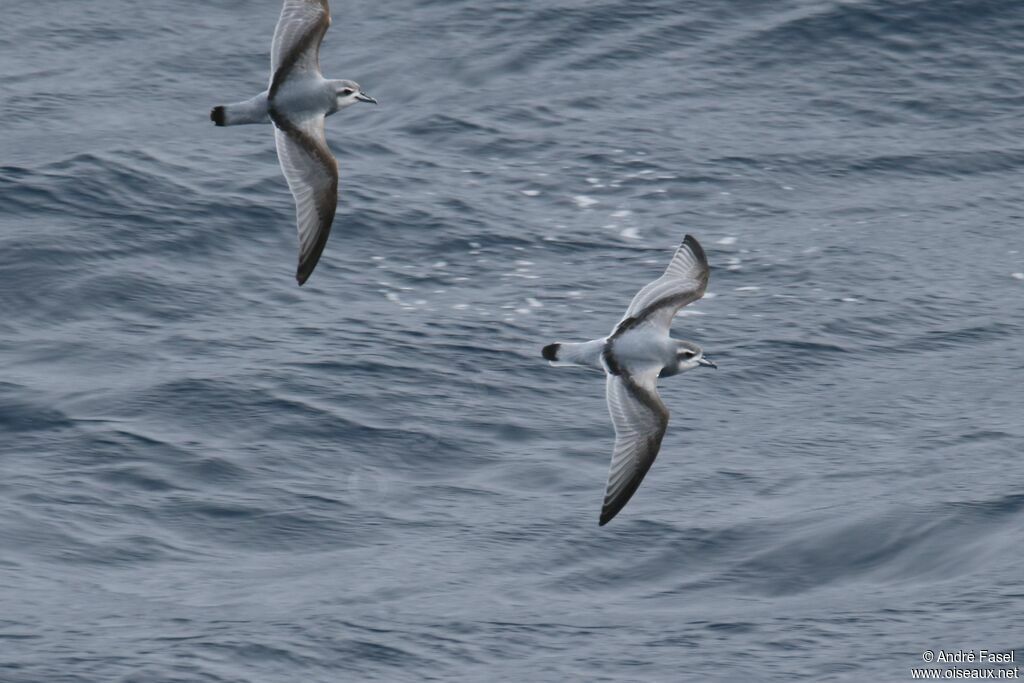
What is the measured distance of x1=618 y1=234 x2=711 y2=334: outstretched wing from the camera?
51.4 feet

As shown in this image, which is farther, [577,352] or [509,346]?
[509,346]

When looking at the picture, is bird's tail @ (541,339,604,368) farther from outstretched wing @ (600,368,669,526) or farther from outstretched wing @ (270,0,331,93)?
outstretched wing @ (270,0,331,93)

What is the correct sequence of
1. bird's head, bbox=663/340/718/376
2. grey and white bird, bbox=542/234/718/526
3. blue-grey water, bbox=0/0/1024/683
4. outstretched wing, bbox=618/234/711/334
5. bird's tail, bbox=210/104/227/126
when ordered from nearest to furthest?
bird's tail, bbox=210/104/227/126 < grey and white bird, bbox=542/234/718/526 < bird's head, bbox=663/340/718/376 < outstretched wing, bbox=618/234/711/334 < blue-grey water, bbox=0/0/1024/683

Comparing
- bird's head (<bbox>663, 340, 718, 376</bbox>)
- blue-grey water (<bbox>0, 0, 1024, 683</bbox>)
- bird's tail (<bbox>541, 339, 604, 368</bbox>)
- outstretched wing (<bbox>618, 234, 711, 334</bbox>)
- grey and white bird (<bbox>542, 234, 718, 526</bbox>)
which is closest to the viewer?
grey and white bird (<bbox>542, 234, 718, 526</bbox>)

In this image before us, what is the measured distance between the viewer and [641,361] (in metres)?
15.3

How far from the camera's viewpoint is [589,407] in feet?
68.8

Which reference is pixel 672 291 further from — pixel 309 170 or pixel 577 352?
pixel 309 170

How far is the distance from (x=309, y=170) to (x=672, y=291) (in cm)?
298

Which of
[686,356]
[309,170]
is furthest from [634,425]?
[309,170]

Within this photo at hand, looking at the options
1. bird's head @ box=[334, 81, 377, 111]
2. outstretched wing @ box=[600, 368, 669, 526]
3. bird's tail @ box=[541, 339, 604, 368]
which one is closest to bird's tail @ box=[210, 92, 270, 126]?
bird's head @ box=[334, 81, 377, 111]

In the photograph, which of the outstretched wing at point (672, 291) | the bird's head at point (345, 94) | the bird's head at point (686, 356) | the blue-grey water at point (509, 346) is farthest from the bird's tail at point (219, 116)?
the blue-grey water at point (509, 346)

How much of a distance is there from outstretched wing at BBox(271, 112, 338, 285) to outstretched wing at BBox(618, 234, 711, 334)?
247cm

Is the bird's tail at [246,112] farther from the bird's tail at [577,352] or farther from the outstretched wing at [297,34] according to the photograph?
Answer: the bird's tail at [577,352]

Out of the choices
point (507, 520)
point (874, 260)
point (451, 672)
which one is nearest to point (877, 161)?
point (874, 260)
